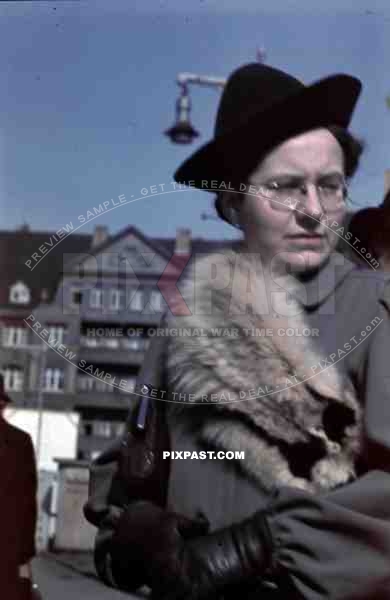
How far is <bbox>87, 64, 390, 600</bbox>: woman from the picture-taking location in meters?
1.13

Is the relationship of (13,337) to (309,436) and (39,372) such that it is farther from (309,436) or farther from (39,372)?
(309,436)

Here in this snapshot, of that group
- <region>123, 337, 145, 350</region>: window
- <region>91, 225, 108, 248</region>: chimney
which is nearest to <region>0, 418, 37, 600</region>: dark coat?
<region>123, 337, 145, 350</region>: window

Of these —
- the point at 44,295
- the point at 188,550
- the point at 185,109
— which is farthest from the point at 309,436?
the point at 185,109

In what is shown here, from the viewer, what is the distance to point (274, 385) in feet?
4.11

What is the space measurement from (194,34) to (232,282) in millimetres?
401

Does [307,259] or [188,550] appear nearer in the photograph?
[188,550]

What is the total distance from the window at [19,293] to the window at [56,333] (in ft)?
0.18

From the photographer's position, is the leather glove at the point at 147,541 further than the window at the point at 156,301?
No

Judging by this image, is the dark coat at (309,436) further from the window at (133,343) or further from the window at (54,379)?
the window at (54,379)

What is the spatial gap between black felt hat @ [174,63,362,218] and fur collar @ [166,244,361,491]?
0.13 meters

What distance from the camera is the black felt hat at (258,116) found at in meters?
1.30

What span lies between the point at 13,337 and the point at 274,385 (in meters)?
0.40

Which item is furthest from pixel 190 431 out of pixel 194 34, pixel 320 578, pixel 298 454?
pixel 194 34

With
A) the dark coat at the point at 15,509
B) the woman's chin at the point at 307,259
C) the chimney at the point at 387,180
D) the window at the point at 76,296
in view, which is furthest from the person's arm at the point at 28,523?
the chimney at the point at 387,180
